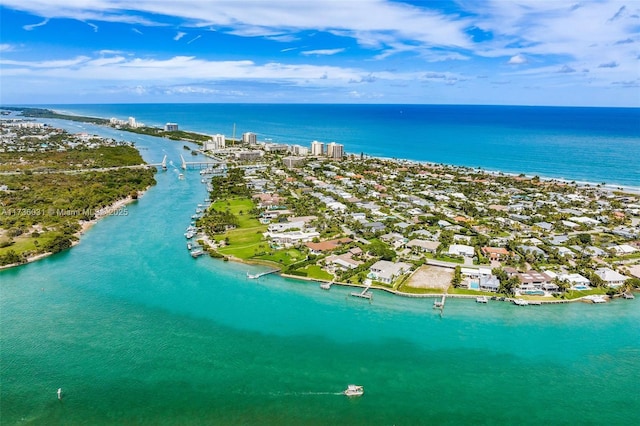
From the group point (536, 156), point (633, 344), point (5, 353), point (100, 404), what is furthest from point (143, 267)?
point (536, 156)

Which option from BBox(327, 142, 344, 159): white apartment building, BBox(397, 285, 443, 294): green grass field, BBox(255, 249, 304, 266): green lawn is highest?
BBox(327, 142, 344, 159): white apartment building

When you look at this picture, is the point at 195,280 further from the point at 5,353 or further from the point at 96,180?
the point at 96,180

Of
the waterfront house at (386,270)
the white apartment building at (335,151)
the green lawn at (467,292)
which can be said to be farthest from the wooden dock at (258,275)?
the white apartment building at (335,151)

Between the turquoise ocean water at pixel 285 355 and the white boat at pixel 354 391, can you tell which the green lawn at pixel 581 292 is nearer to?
the turquoise ocean water at pixel 285 355

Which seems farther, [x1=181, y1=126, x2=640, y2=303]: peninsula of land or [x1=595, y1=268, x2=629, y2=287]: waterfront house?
[x1=181, y1=126, x2=640, y2=303]: peninsula of land

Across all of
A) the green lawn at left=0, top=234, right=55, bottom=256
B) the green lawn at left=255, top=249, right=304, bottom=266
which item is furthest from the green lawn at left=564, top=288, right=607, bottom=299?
the green lawn at left=0, top=234, right=55, bottom=256

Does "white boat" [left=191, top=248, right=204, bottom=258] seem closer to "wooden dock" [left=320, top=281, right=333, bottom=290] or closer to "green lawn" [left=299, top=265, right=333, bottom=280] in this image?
"green lawn" [left=299, top=265, right=333, bottom=280]
